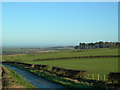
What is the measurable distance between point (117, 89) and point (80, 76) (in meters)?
10.8

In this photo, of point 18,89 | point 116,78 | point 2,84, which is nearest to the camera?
point 18,89

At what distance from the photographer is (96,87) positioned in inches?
687

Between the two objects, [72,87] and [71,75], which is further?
[71,75]

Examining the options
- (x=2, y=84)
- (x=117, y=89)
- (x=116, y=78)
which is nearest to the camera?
(x=117, y=89)

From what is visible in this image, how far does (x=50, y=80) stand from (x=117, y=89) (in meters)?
12.2

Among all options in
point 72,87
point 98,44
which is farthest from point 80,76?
point 98,44

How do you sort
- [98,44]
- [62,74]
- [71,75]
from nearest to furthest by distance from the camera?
[71,75] < [62,74] < [98,44]

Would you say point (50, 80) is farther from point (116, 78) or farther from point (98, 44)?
point (98, 44)

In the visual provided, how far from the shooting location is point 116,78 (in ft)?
66.5

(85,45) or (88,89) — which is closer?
(88,89)

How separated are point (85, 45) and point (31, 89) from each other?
134644 millimetres

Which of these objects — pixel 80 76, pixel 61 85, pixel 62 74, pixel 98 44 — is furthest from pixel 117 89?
pixel 98 44

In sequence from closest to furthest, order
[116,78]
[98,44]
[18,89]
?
[18,89] → [116,78] → [98,44]

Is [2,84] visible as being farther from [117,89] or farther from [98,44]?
[98,44]
